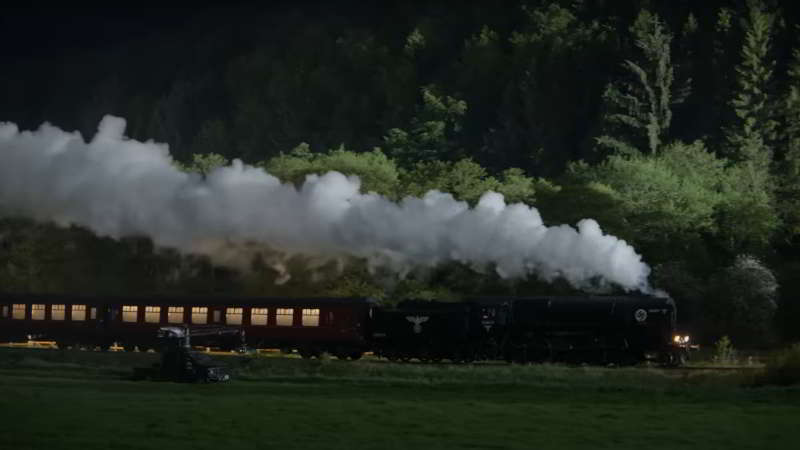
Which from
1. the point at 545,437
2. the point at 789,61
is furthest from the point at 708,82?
the point at 545,437

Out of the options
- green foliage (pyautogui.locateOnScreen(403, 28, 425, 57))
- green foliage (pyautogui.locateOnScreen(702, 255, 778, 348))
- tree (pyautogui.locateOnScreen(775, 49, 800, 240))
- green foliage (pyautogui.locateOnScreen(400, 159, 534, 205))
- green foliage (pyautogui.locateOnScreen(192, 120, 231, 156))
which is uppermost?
green foliage (pyautogui.locateOnScreen(403, 28, 425, 57))

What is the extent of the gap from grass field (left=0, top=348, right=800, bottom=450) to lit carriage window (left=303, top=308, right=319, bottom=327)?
7802 millimetres

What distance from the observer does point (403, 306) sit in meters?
64.6

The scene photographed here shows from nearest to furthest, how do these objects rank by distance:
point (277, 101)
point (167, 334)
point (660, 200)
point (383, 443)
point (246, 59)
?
point (383, 443)
point (167, 334)
point (660, 200)
point (277, 101)
point (246, 59)

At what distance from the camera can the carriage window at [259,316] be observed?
225 ft

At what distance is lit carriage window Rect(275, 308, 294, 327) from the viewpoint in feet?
222

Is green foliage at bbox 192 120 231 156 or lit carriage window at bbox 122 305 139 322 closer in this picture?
lit carriage window at bbox 122 305 139 322

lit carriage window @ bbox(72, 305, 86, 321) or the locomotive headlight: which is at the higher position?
lit carriage window @ bbox(72, 305, 86, 321)

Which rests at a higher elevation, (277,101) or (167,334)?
(277,101)

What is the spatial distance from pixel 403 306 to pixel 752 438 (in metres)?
28.9

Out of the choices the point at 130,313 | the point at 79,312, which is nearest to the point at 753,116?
the point at 130,313

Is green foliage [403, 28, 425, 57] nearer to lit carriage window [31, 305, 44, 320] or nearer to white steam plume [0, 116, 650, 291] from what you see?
white steam plume [0, 116, 650, 291]

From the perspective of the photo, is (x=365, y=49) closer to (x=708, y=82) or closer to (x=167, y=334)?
(x=708, y=82)

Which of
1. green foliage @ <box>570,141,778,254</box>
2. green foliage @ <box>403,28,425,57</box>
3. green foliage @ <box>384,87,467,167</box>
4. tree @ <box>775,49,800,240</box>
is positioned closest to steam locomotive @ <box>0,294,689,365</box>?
green foliage @ <box>570,141,778,254</box>
